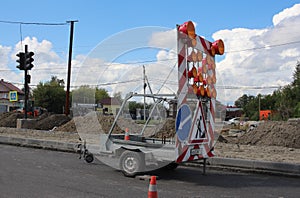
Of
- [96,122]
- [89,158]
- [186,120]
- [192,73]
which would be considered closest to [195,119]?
[186,120]

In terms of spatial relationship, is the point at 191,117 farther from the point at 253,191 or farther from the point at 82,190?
the point at 82,190

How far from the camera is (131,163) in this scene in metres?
8.66

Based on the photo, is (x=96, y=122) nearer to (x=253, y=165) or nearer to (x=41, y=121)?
(x=253, y=165)

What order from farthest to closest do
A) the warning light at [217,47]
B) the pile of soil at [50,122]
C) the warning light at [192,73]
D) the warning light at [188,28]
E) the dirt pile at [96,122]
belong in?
the pile of soil at [50,122], the dirt pile at [96,122], the warning light at [217,47], the warning light at [192,73], the warning light at [188,28]

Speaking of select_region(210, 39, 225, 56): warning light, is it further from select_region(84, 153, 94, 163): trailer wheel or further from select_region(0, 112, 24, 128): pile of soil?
select_region(0, 112, 24, 128): pile of soil

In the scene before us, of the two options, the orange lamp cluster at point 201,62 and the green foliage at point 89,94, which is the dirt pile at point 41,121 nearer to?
the green foliage at point 89,94

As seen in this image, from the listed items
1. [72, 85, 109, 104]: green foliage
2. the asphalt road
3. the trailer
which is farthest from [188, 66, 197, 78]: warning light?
[72, 85, 109, 104]: green foliage

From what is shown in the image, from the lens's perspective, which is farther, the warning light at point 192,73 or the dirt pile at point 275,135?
the dirt pile at point 275,135

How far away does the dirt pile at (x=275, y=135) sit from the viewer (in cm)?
1722

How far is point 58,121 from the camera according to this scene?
99.5 feet

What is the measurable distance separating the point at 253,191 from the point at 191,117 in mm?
1832

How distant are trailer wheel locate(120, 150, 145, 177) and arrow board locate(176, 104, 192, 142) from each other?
3.91ft

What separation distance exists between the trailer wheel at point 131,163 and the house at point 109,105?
3.99 feet

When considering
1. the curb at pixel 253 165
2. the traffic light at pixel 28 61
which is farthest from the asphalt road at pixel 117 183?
the traffic light at pixel 28 61
